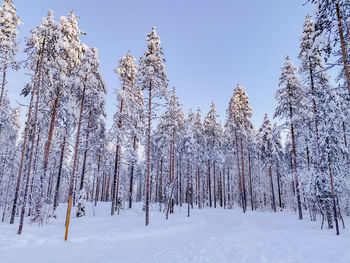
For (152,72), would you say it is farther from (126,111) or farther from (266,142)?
(266,142)

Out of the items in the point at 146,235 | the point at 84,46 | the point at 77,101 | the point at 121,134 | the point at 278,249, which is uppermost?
the point at 84,46

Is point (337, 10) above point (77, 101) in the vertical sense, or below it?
above

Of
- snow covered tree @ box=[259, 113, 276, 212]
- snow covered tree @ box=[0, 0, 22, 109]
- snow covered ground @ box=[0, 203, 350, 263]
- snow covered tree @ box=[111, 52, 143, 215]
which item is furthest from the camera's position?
snow covered tree @ box=[259, 113, 276, 212]

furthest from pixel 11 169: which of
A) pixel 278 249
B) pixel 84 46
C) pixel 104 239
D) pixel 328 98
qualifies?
pixel 328 98

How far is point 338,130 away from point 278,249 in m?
8.22

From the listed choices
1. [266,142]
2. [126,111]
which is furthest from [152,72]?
[266,142]

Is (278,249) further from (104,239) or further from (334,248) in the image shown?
(104,239)

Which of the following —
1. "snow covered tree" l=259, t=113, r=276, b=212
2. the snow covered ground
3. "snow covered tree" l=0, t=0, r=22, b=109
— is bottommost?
the snow covered ground

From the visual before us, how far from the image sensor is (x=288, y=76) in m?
20.7

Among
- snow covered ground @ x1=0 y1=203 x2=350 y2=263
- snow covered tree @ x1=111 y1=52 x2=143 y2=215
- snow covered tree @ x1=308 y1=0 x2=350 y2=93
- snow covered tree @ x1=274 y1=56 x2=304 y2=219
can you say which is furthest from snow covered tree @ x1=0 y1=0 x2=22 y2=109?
snow covered tree @ x1=274 y1=56 x2=304 y2=219

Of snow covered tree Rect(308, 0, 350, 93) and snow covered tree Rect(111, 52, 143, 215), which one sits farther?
snow covered tree Rect(111, 52, 143, 215)

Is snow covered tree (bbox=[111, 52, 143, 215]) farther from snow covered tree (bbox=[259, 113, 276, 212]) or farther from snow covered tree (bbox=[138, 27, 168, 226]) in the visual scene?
snow covered tree (bbox=[259, 113, 276, 212])

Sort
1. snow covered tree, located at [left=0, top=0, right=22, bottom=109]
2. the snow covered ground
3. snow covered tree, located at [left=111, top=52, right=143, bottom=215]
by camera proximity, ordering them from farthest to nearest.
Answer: snow covered tree, located at [left=111, top=52, right=143, bottom=215]
snow covered tree, located at [left=0, top=0, right=22, bottom=109]
the snow covered ground


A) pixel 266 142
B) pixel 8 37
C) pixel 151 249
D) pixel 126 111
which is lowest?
pixel 151 249
